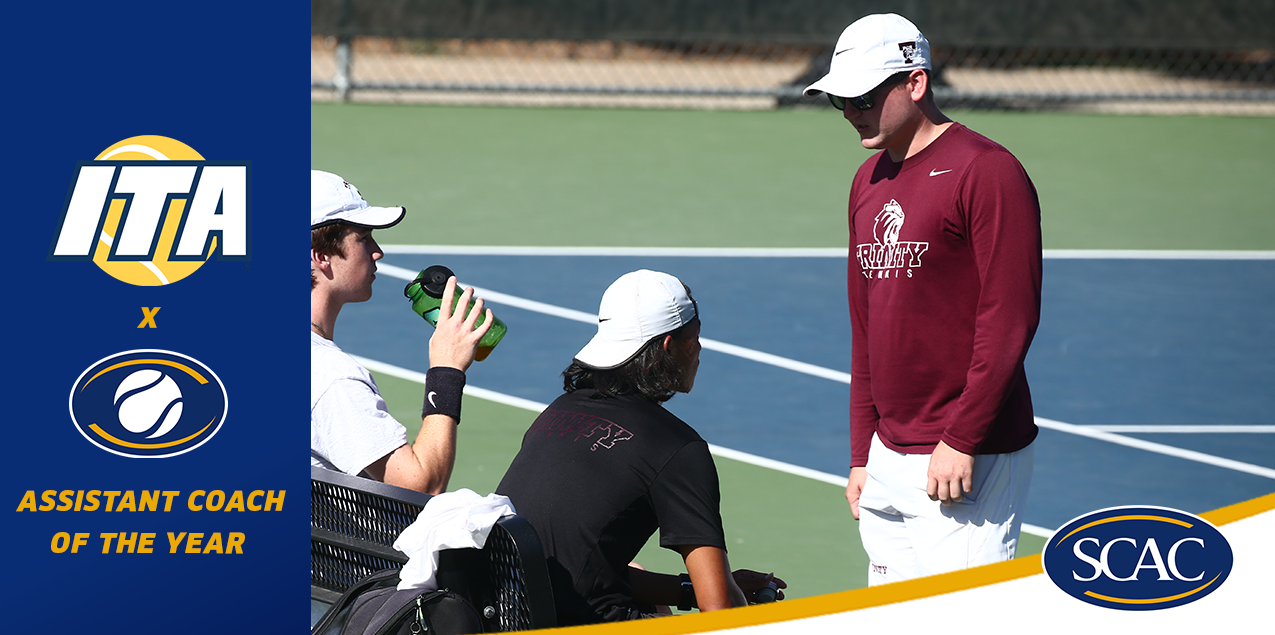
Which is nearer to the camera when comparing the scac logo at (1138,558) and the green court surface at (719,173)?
the scac logo at (1138,558)

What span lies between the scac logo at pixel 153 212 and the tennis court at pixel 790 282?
3935 millimetres

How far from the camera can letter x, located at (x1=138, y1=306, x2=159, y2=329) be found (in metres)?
1.78

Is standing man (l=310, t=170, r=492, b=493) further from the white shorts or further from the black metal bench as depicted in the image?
the white shorts

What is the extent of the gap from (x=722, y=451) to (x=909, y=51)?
3570 millimetres

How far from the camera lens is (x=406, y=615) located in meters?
2.82

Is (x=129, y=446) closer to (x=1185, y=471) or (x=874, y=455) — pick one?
(x=874, y=455)

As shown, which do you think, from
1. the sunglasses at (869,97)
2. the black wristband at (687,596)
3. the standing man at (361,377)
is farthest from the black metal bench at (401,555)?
the sunglasses at (869,97)

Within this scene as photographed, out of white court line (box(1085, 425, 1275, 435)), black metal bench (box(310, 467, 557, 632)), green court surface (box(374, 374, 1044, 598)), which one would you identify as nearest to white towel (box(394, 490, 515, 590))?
black metal bench (box(310, 467, 557, 632))

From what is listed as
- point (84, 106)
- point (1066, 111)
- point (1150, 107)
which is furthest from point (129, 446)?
point (1150, 107)

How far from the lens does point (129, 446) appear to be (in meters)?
1.84

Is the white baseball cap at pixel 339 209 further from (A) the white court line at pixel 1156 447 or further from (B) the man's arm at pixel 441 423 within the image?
(A) the white court line at pixel 1156 447

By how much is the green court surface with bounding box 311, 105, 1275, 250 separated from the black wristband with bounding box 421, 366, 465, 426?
7.76m

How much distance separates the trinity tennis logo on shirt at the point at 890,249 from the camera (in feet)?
12.1

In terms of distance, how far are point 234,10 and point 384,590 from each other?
5.18ft
